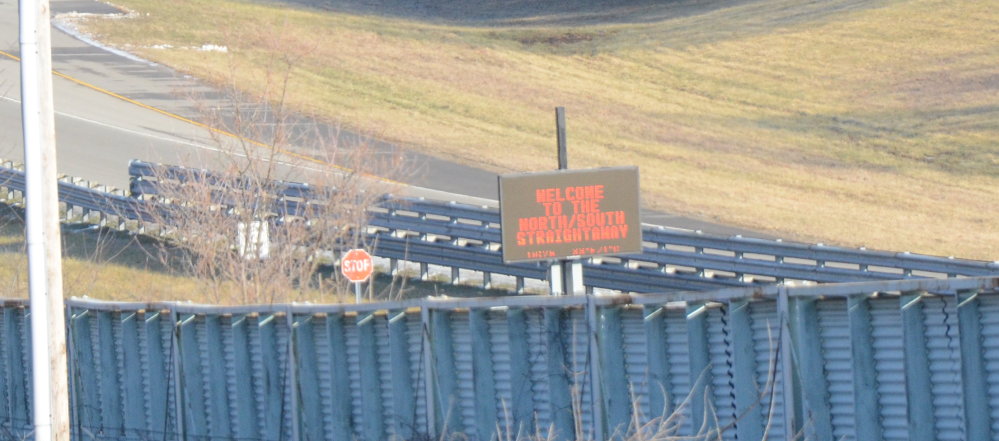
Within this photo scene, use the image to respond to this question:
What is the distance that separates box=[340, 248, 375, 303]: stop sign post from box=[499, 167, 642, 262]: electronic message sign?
2677mm

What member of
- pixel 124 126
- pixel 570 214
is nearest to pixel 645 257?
pixel 570 214

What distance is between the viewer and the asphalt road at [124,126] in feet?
110

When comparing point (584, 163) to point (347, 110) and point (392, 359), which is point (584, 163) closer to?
point (347, 110)

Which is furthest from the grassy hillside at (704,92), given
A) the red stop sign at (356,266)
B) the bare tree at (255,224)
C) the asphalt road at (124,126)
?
the red stop sign at (356,266)

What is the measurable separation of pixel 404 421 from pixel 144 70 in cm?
3840

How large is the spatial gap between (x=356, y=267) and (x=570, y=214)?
3.39 meters

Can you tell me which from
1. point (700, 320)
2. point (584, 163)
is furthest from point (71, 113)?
point (700, 320)

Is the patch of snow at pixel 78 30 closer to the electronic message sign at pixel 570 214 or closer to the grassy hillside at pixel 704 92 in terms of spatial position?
the grassy hillside at pixel 704 92

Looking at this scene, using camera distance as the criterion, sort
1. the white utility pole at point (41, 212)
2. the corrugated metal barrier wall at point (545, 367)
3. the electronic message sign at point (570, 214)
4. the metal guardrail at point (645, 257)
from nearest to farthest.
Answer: the corrugated metal barrier wall at point (545, 367) → the white utility pole at point (41, 212) → the electronic message sign at point (570, 214) → the metal guardrail at point (645, 257)

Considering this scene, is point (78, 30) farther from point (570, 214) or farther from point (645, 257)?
A: point (570, 214)

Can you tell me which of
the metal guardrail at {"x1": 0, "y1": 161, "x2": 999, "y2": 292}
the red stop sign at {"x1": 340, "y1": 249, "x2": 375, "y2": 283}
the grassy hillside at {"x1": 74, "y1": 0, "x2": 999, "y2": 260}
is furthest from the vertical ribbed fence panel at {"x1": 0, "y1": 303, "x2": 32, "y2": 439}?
the grassy hillside at {"x1": 74, "y1": 0, "x2": 999, "y2": 260}

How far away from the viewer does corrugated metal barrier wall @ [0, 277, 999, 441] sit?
8.23m

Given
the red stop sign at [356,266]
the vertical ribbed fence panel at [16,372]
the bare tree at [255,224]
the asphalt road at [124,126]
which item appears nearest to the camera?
the vertical ribbed fence panel at [16,372]

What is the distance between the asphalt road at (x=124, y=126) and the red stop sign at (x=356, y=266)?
947cm
